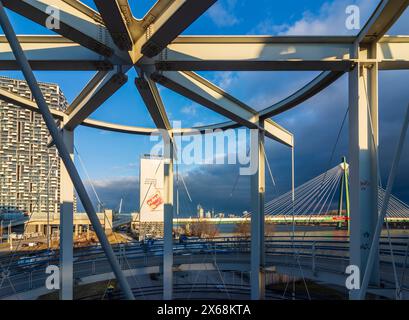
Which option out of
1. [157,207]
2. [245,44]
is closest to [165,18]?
[245,44]

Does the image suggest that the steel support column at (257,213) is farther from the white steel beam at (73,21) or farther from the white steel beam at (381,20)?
the white steel beam at (73,21)

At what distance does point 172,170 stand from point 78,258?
4.69 metres

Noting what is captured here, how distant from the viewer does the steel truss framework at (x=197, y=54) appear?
3889 mm

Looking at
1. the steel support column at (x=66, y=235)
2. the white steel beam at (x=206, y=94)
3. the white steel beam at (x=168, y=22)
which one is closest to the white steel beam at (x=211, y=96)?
the white steel beam at (x=206, y=94)

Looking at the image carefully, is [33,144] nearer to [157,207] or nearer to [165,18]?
[157,207]

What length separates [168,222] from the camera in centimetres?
853

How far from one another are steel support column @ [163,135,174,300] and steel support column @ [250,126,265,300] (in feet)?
7.72

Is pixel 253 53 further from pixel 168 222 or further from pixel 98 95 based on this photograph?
pixel 168 222

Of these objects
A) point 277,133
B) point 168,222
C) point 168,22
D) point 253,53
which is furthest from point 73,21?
point 277,133

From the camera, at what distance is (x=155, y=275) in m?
11.2

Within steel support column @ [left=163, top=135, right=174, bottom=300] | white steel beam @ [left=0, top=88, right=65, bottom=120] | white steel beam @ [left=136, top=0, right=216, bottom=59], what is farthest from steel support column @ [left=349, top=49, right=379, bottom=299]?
white steel beam @ [left=0, top=88, right=65, bottom=120]

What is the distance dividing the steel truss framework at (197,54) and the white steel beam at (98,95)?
0.08 feet

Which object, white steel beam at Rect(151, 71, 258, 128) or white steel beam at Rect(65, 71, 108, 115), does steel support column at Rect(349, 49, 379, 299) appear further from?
white steel beam at Rect(65, 71, 108, 115)

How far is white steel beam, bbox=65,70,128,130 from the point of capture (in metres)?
5.16
